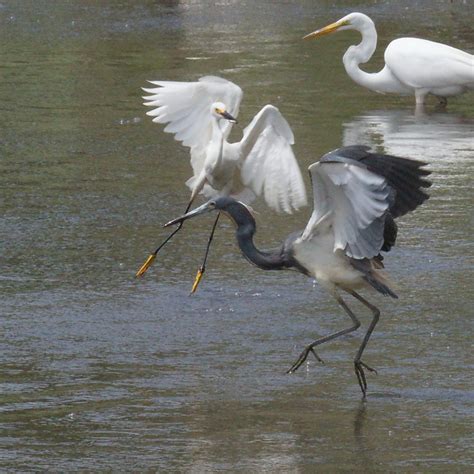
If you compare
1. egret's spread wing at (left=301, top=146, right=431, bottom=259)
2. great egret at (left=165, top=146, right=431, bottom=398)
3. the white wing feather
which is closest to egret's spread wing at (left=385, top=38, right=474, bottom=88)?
great egret at (left=165, top=146, right=431, bottom=398)

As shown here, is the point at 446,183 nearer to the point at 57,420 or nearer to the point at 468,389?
the point at 468,389

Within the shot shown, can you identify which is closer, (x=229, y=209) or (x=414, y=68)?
(x=229, y=209)

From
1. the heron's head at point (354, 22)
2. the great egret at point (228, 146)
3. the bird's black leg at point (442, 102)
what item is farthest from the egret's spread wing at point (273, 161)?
the bird's black leg at point (442, 102)

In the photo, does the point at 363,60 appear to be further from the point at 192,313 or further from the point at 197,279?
the point at 192,313

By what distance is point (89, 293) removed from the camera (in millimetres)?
7805

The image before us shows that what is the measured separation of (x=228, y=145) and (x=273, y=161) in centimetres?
43

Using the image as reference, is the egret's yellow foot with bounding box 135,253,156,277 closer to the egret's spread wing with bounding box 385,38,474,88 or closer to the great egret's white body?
the great egret's white body

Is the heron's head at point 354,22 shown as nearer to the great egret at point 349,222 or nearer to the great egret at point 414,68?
the great egret at point 414,68

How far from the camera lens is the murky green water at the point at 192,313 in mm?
5562

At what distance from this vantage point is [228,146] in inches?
340

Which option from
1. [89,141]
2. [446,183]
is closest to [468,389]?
[446,183]

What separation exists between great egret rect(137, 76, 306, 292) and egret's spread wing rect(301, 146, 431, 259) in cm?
155

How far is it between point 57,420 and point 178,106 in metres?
3.45

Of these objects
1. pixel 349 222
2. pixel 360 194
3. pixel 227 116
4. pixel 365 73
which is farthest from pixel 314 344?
pixel 365 73
